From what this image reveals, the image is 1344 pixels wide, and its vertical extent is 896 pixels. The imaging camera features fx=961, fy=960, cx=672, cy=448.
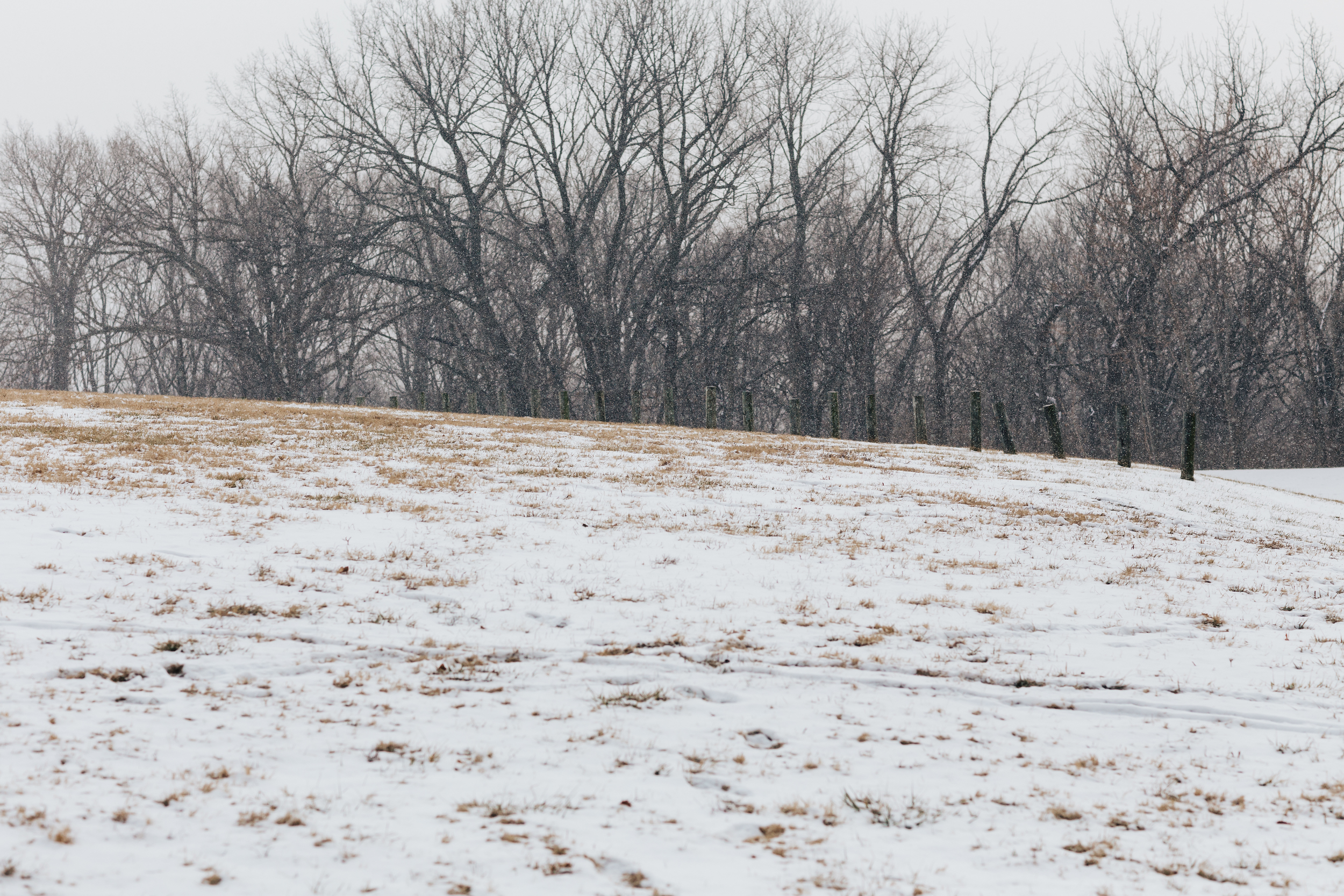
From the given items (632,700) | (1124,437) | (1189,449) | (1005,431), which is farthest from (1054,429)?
(632,700)

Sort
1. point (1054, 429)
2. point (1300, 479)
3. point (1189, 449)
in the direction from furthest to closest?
point (1300, 479) → point (1054, 429) → point (1189, 449)

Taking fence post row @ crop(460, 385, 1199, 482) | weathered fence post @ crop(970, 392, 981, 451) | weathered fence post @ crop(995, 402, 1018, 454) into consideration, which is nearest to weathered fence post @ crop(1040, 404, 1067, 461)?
fence post row @ crop(460, 385, 1199, 482)

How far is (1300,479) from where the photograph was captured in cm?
2150

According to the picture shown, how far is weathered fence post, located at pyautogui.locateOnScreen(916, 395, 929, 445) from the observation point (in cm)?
2298

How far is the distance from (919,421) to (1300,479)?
8373 mm

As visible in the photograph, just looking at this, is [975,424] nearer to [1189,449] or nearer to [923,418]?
[923,418]

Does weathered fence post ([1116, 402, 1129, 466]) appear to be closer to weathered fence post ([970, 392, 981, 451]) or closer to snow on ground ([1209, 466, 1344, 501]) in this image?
snow on ground ([1209, 466, 1344, 501])

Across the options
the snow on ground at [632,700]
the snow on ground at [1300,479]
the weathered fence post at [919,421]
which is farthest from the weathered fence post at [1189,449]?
the snow on ground at [632,700]

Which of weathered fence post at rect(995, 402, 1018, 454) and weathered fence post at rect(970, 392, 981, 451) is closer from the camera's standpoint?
weathered fence post at rect(995, 402, 1018, 454)

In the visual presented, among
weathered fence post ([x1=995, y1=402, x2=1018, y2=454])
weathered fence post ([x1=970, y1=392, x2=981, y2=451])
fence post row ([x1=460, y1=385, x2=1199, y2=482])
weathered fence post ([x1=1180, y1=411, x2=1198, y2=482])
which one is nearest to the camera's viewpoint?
weathered fence post ([x1=1180, y1=411, x2=1198, y2=482])

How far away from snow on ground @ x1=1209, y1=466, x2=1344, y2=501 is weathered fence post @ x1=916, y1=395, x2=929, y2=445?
638 cm

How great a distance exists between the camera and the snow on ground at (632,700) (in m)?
3.23

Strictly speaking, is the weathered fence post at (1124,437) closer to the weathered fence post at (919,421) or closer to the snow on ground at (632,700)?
the weathered fence post at (919,421)

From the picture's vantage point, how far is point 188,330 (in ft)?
125
